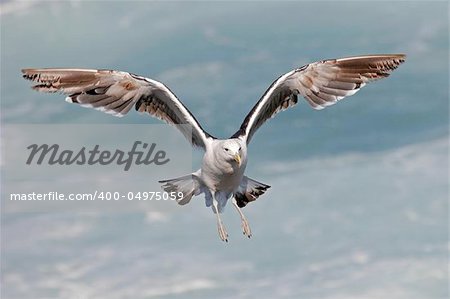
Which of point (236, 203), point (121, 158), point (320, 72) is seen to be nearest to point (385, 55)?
point (320, 72)

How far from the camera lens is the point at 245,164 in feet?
54.3

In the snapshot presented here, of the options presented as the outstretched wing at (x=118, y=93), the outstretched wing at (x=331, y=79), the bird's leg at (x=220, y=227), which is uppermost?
the outstretched wing at (x=331, y=79)

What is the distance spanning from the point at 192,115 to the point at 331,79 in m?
2.59

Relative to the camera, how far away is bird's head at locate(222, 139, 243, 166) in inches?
631

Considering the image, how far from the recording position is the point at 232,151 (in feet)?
52.6

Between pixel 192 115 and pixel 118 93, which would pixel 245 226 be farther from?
pixel 118 93

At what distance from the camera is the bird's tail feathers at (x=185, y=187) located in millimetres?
17469

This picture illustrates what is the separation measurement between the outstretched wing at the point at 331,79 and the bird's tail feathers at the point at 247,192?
1.10 meters

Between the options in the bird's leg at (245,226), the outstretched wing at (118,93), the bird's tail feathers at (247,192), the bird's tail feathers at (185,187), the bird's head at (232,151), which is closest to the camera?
the bird's head at (232,151)

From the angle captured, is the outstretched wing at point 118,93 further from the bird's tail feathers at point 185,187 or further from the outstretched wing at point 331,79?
the outstretched wing at point 331,79

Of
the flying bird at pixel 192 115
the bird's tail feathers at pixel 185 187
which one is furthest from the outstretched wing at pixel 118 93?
the bird's tail feathers at pixel 185 187

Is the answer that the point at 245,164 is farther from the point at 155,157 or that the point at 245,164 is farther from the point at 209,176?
the point at 155,157

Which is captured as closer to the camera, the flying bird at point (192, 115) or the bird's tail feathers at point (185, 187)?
the flying bird at point (192, 115)

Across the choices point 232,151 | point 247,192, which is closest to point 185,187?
point 247,192
